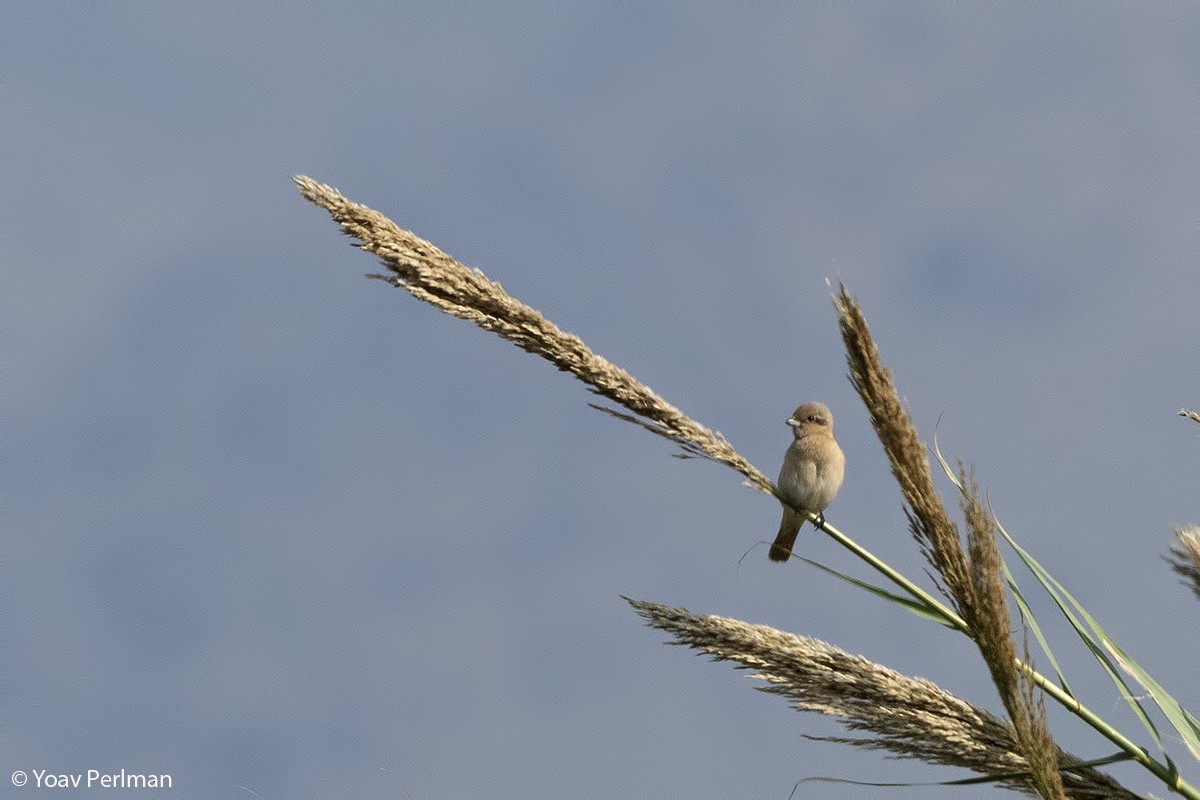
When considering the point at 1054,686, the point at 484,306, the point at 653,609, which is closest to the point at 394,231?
the point at 484,306

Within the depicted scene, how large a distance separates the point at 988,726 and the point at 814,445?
11.5ft

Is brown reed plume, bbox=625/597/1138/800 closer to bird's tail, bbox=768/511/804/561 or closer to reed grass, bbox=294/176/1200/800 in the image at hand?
reed grass, bbox=294/176/1200/800

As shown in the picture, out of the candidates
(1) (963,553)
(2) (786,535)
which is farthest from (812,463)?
(1) (963,553)

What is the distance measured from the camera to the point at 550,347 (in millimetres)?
2203

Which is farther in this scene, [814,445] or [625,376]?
[814,445]

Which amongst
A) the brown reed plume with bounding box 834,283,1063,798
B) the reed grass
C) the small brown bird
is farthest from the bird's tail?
the brown reed plume with bounding box 834,283,1063,798

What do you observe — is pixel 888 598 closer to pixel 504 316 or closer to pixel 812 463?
pixel 504 316

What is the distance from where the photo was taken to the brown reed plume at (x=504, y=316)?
2.19 m

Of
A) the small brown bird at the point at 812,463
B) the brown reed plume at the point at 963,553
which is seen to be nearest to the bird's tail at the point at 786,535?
the small brown bird at the point at 812,463

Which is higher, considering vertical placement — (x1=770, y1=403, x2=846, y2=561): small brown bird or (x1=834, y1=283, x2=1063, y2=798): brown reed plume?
(x1=770, y1=403, x2=846, y2=561): small brown bird

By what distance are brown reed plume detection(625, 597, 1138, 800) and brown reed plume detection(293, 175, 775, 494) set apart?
0.98 ft

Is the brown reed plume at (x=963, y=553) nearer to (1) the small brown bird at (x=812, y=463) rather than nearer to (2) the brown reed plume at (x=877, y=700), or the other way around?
(2) the brown reed plume at (x=877, y=700)

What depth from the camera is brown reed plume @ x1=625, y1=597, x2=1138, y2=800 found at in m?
1.95

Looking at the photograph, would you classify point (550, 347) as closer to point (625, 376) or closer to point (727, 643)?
point (625, 376)
